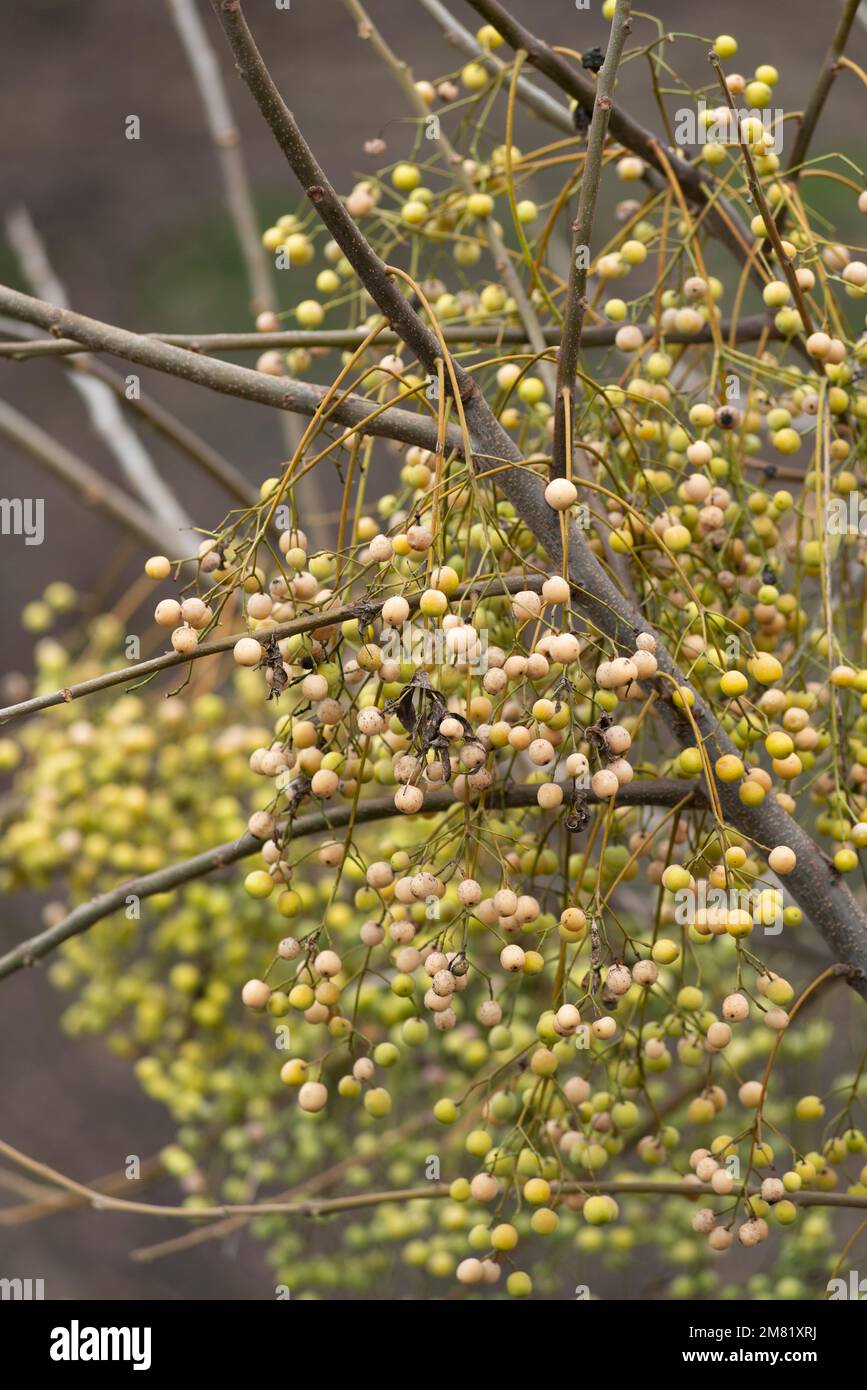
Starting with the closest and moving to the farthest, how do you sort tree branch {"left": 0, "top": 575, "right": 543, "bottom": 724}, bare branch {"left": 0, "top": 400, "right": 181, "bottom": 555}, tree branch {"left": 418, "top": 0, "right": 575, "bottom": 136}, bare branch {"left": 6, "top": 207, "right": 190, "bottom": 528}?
tree branch {"left": 0, "top": 575, "right": 543, "bottom": 724} < tree branch {"left": 418, "top": 0, "right": 575, "bottom": 136} < bare branch {"left": 0, "top": 400, "right": 181, "bottom": 555} < bare branch {"left": 6, "top": 207, "right": 190, "bottom": 528}

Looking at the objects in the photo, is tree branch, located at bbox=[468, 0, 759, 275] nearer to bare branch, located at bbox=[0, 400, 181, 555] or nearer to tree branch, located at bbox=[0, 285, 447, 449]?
tree branch, located at bbox=[0, 285, 447, 449]

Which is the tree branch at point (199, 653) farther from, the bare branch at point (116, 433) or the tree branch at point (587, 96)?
the bare branch at point (116, 433)

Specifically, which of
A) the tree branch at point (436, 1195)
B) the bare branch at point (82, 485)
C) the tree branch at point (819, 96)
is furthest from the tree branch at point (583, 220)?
the bare branch at point (82, 485)

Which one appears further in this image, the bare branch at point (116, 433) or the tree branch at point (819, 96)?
the bare branch at point (116, 433)

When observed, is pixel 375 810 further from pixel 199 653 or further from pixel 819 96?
pixel 819 96

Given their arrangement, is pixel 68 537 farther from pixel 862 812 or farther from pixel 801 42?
pixel 862 812

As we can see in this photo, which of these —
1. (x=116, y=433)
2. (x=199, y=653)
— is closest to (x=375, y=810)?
(x=199, y=653)

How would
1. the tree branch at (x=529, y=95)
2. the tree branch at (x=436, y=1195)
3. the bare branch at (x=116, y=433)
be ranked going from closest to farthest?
the tree branch at (x=436, y=1195), the tree branch at (x=529, y=95), the bare branch at (x=116, y=433)

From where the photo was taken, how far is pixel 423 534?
40 centimetres

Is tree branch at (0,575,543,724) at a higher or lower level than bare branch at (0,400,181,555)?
lower

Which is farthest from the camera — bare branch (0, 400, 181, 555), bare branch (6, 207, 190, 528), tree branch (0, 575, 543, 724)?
bare branch (6, 207, 190, 528)

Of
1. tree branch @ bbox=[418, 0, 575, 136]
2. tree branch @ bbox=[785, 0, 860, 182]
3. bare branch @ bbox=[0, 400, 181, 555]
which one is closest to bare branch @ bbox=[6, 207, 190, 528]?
bare branch @ bbox=[0, 400, 181, 555]

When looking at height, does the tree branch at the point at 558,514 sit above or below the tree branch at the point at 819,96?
below

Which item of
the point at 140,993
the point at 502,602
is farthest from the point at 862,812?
the point at 140,993
